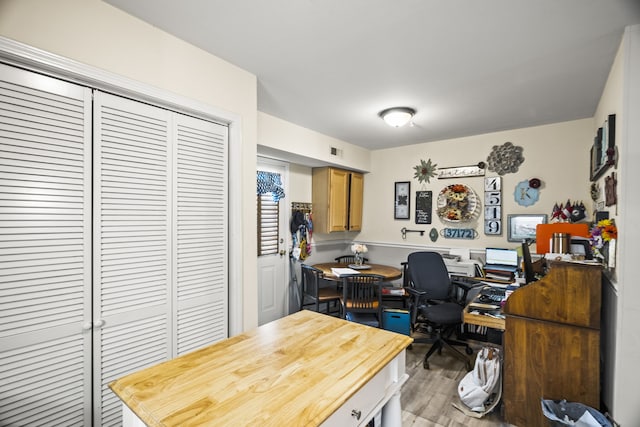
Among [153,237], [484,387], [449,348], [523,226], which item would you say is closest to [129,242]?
[153,237]

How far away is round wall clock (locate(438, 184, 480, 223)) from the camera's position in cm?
407

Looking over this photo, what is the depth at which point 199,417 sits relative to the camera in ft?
2.79

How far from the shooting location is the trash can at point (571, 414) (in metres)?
1.70

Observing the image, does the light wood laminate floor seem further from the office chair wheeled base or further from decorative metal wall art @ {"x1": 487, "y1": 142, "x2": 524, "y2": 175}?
decorative metal wall art @ {"x1": 487, "y1": 142, "x2": 524, "y2": 175}

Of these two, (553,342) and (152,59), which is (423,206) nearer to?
(553,342)

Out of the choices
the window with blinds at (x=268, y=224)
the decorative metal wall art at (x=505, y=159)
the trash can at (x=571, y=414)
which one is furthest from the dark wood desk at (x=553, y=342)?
the window with blinds at (x=268, y=224)

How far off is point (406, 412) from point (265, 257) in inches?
95.8

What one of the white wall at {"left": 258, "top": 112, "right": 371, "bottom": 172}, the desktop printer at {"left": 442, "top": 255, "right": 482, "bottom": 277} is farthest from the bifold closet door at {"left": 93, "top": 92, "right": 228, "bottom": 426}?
the desktop printer at {"left": 442, "top": 255, "right": 482, "bottom": 277}

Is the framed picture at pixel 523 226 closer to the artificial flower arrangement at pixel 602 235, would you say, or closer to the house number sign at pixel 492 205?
the house number sign at pixel 492 205

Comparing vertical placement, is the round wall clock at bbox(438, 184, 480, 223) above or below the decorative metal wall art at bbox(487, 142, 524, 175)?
below

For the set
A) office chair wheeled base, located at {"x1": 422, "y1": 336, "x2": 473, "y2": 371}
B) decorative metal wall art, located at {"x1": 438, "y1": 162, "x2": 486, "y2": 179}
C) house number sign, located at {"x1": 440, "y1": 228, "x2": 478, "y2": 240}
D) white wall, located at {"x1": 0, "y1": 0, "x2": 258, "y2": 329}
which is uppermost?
white wall, located at {"x1": 0, "y1": 0, "x2": 258, "y2": 329}

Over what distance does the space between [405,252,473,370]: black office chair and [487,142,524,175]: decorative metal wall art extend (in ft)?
4.79

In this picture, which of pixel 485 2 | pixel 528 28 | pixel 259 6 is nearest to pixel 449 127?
pixel 528 28

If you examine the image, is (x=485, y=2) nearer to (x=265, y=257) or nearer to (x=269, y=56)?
(x=269, y=56)
